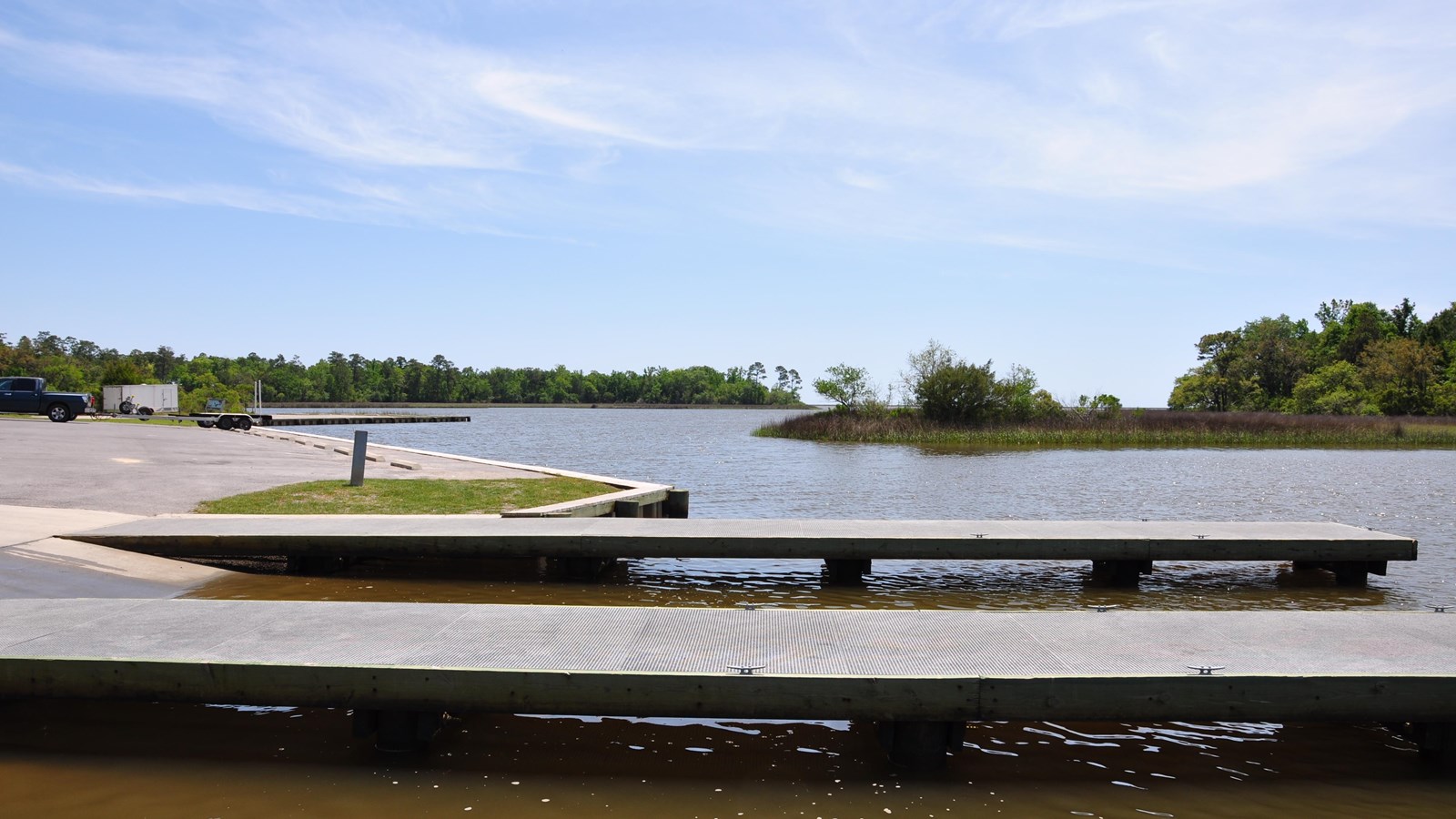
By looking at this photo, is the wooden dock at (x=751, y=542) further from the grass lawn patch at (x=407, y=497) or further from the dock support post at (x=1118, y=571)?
the grass lawn patch at (x=407, y=497)

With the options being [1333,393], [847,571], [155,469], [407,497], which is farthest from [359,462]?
[1333,393]

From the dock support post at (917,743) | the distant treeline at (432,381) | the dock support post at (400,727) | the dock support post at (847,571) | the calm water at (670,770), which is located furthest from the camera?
the distant treeline at (432,381)

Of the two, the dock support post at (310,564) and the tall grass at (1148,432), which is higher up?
the tall grass at (1148,432)

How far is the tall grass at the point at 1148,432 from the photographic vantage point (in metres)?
45.6

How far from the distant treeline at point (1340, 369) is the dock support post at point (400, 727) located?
6919 centimetres

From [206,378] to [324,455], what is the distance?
2672 inches

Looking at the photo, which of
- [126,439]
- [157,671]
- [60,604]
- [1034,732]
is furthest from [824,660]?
[126,439]

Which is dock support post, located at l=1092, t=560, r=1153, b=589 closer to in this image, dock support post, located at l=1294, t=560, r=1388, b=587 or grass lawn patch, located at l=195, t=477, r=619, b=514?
dock support post, located at l=1294, t=560, r=1388, b=587

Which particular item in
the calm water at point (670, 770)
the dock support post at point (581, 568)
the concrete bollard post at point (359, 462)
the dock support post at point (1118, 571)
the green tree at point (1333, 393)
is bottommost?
the calm water at point (670, 770)

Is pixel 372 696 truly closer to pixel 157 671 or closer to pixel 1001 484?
pixel 157 671

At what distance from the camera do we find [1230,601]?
11.2 meters

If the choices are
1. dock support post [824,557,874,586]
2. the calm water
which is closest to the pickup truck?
dock support post [824,557,874,586]

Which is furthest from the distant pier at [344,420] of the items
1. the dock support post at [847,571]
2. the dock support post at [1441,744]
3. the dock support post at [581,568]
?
the dock support post at [1441,744]

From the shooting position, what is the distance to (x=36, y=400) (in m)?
37.8
